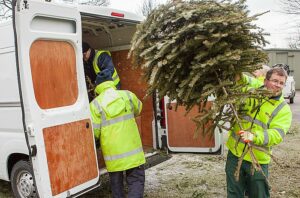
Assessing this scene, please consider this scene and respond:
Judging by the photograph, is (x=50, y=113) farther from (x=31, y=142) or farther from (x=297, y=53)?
Answer: (x=297, y=53)

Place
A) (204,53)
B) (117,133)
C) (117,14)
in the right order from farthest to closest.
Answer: (117,14) → (117,133) → (204,53)

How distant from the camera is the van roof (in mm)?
4126

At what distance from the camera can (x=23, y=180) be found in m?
4.27

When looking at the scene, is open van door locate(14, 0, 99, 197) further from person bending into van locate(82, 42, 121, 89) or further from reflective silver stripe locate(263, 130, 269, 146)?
reflective silver stripe locate(263, 130, 269, 146)

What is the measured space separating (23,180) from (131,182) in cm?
128

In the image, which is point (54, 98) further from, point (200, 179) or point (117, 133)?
point (200, 179)

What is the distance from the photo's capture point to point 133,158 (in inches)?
159

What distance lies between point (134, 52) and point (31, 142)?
1310 mm

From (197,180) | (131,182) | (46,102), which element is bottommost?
(197,180)

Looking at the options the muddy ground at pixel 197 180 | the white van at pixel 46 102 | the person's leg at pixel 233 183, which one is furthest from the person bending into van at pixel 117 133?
the person's leg at pixel 233 183

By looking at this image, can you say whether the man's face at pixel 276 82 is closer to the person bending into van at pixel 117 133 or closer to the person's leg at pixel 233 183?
the person's leg at pixel 233 183

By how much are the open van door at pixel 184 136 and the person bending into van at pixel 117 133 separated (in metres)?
1.11

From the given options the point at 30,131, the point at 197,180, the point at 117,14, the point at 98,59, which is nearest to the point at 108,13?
the point at 117,14

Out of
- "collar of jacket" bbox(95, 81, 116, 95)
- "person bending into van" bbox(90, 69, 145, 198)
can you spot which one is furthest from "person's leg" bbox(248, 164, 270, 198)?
"collar of jacket" bbox(95, 81, 116, 95)
